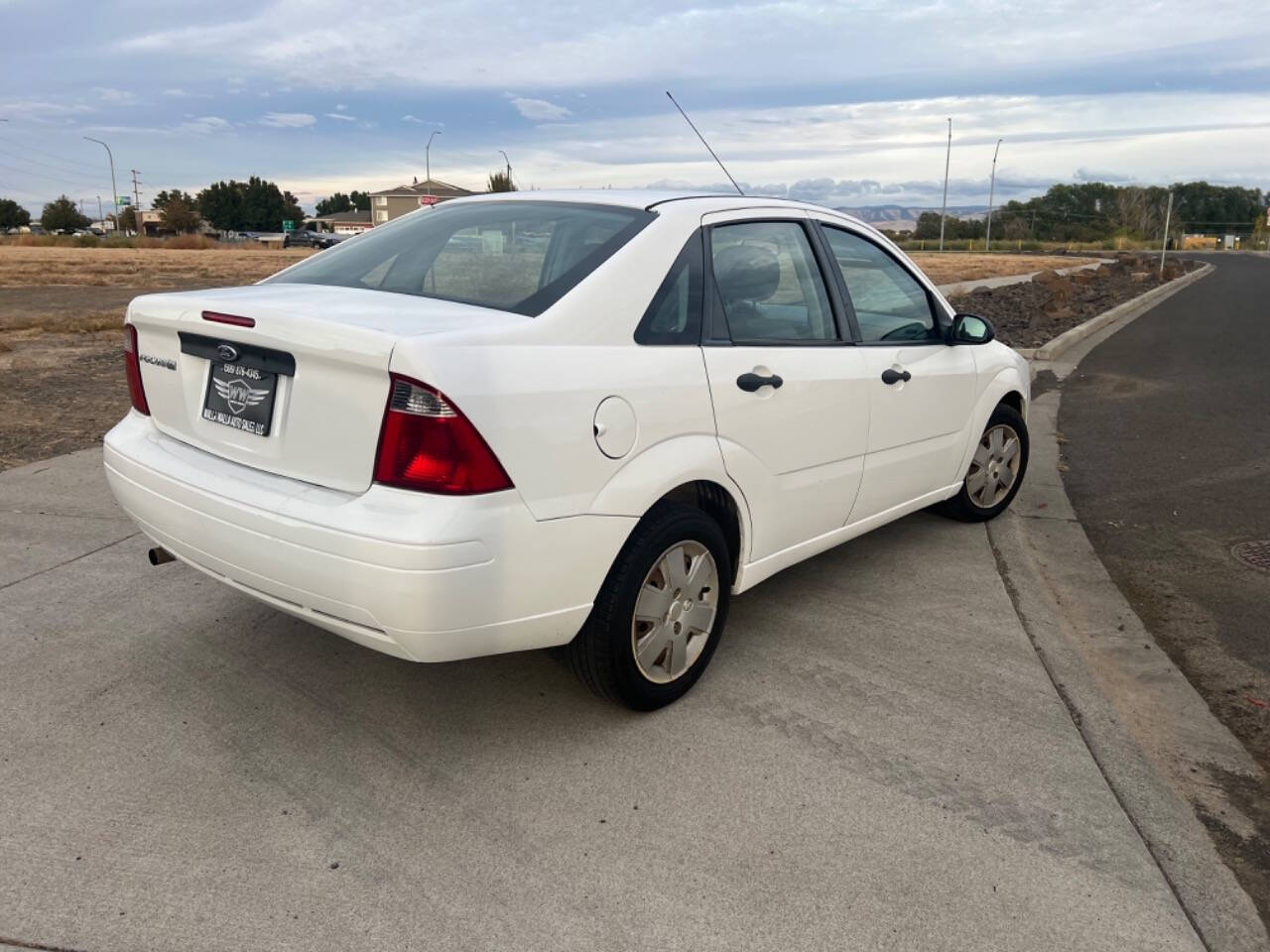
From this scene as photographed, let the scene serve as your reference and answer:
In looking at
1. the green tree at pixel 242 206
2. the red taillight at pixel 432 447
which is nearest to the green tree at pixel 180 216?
the green tree at pixel 242 206

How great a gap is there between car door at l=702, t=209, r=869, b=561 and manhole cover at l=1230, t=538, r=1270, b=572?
2362 millimetres

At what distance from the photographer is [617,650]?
3.19 m

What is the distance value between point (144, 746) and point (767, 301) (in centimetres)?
258

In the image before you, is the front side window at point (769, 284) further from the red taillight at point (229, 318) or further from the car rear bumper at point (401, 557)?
the red taillight at point (229, 318)

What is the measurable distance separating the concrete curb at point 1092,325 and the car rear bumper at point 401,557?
10.9 m

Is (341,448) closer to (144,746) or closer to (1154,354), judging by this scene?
(144,746)

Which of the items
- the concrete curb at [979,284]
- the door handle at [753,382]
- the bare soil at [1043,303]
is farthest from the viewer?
the concrete curb at [979,284]

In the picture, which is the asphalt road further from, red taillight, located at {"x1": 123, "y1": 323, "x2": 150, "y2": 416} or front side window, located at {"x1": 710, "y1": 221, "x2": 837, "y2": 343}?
red taillight, located at {"x1": 123, "y1": 323, "x2": 150, "y2": 416}

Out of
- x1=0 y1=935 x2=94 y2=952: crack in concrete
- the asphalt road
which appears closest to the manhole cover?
the asphalt road

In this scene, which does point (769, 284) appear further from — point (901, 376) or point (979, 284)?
point (979, 284)

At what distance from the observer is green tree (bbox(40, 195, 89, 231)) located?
108 meters

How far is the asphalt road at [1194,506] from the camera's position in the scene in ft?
12.5

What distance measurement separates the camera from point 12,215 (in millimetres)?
117250

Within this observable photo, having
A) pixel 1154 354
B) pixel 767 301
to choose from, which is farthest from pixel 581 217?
pixel 1154 354
